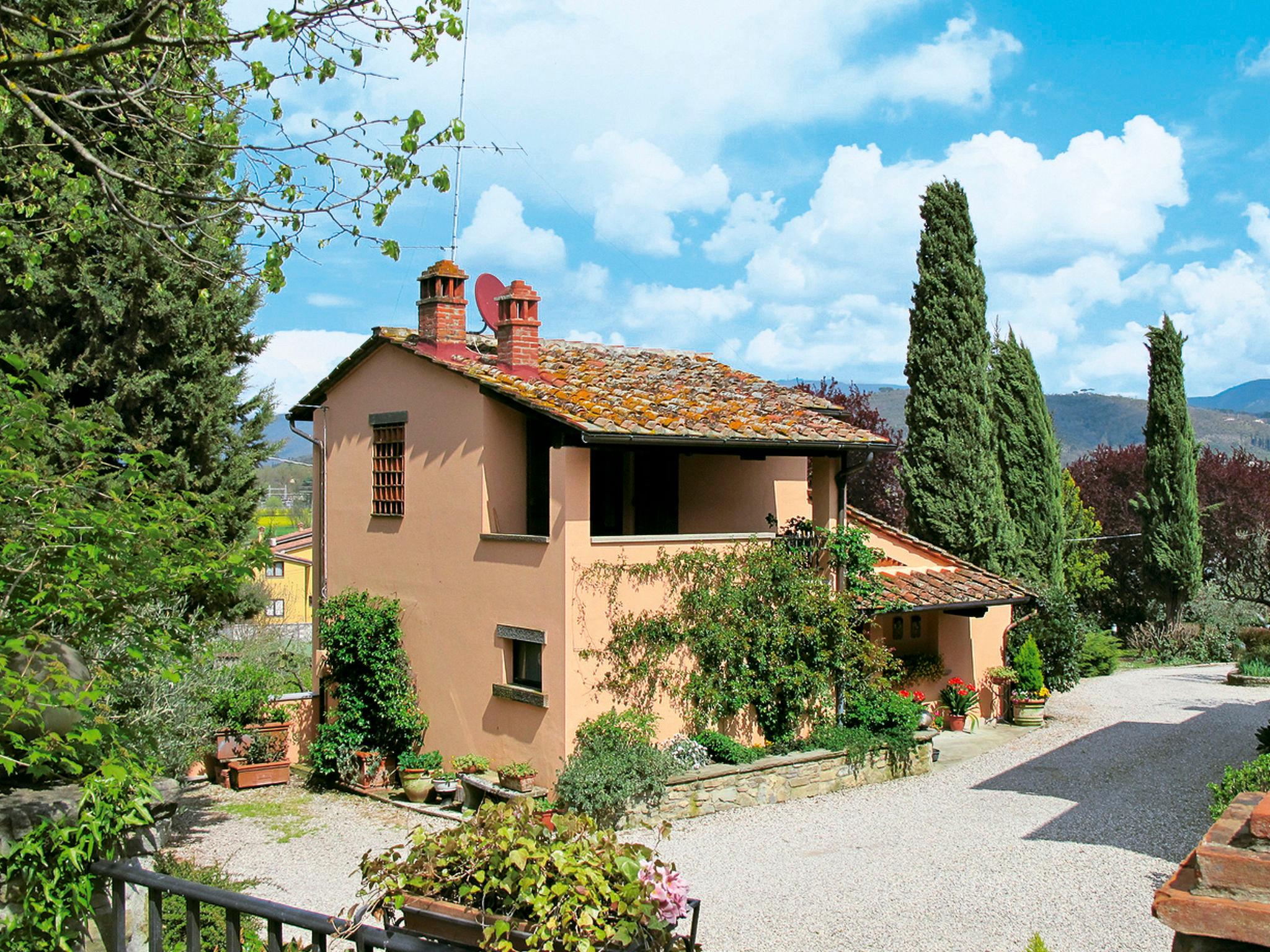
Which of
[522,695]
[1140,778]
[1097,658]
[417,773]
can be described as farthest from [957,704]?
[417,773]

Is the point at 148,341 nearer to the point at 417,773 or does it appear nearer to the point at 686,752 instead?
the point at 417,773

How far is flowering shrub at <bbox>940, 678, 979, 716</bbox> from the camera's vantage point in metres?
19.1

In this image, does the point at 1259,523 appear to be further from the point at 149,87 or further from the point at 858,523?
the point at 149,87

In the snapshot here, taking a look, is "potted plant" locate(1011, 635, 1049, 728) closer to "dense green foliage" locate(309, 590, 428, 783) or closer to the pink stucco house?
the pink stucco house

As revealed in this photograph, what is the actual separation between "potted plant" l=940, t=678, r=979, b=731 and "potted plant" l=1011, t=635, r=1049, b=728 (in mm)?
957

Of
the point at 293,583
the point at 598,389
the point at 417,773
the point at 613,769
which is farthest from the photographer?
the point at 293,583

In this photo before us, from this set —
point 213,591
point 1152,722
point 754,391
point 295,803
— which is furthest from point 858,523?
point 213,591

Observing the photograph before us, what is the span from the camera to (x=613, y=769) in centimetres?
1262

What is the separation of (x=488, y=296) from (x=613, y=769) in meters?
7.99

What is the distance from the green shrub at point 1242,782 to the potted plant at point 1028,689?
857cm

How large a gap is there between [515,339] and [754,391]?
4554 mm

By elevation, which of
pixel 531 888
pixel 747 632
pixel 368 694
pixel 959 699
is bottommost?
pixel 959 699

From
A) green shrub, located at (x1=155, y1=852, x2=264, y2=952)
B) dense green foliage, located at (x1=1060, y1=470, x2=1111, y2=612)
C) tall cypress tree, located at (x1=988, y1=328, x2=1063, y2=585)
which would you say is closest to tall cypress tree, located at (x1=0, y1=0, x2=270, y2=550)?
green shrub, located at (x1=155, y1=852, x2=264, y2=952)

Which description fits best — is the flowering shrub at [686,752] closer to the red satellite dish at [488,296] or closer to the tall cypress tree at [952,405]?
the red satellite dish at [488,296]
